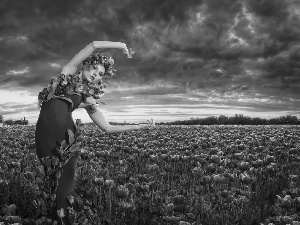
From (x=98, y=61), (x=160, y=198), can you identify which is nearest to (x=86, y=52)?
(x=98, y=61)

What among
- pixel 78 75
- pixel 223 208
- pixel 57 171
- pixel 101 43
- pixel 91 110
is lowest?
pixel 223 208

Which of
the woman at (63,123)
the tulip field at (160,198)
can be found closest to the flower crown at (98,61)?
the woman at (63,123)

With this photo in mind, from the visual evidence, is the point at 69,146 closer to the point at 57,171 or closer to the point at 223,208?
the point at 57,171

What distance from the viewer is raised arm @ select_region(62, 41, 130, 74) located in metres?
6.02

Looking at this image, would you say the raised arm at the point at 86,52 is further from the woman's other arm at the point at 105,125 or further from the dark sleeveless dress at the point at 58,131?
the woman's other arm at the point at 105,125

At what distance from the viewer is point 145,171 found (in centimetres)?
1017

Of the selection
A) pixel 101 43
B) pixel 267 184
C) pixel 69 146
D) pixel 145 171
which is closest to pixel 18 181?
pixel 145 171

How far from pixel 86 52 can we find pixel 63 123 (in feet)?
3.34

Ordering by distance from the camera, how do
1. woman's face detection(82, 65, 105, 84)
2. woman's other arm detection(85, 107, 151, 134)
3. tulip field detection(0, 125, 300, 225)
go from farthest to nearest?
1. woman's other arm detection(85, 107, 151, 134)
2. woman's face detection(82, 65, 105, 84)
3. tulip field detection(0, 125, 300, 225)

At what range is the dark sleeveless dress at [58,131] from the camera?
5.84 metres

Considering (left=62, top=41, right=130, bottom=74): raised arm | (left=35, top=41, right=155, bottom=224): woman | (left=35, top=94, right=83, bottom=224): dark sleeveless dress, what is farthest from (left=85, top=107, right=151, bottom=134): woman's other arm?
(left=62, top=41, right=130, bottom=74): raised arm

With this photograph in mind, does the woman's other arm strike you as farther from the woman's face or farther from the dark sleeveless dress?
the dark sleeveless dress

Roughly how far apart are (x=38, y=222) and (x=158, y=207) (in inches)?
70.9

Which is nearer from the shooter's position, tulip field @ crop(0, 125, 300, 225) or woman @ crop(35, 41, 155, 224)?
woman @ crop(35, 41, 155, 224)
